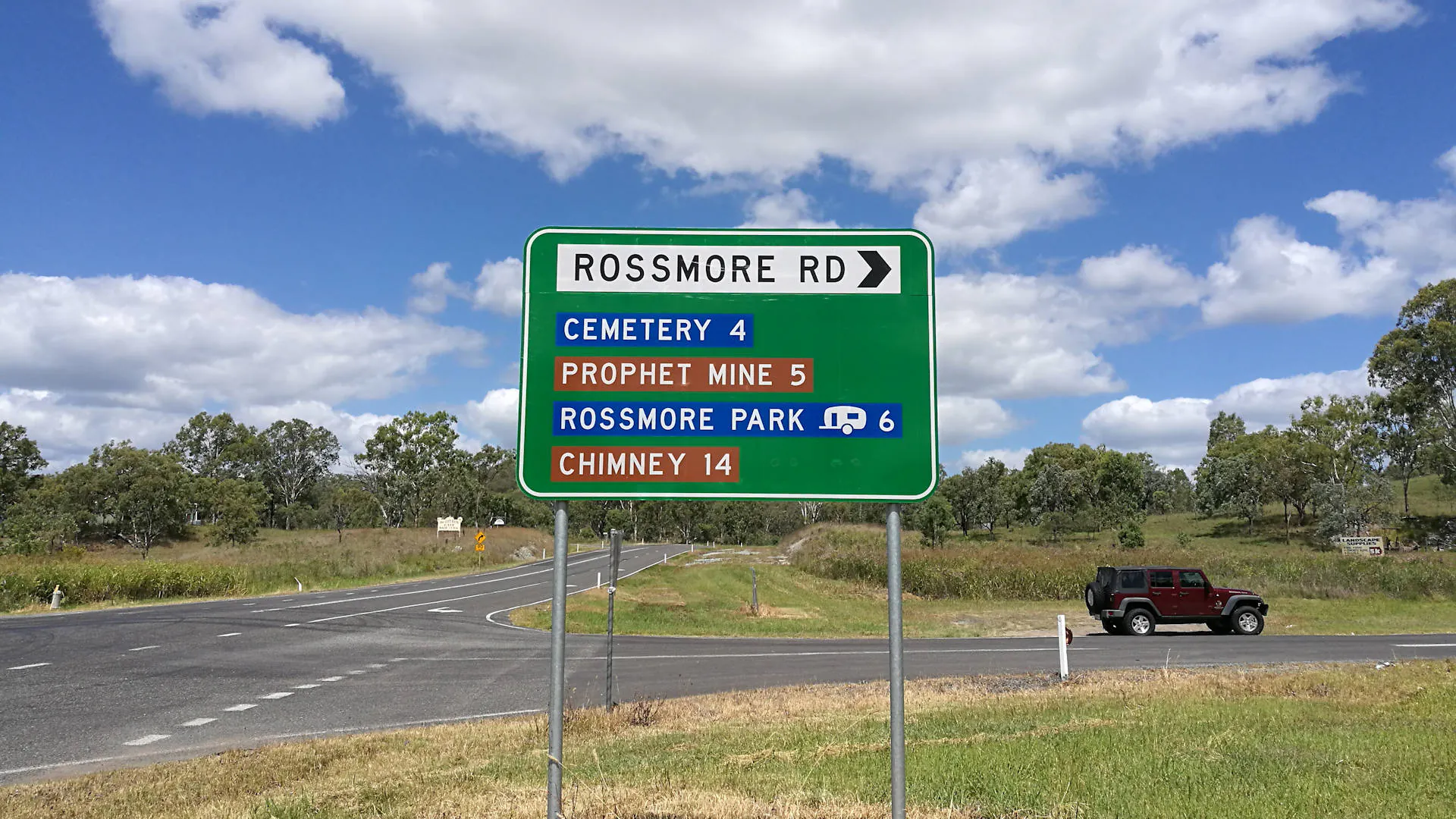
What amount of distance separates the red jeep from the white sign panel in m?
23.6

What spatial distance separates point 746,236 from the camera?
4898mm

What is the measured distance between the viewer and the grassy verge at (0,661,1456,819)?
5883mm

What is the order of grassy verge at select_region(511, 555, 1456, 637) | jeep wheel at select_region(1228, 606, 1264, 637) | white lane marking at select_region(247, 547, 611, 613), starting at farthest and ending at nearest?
white lane marking at select_region(247, 547, 611, 613)
grassy verge at select_region(511, 555, 1456, 637)
jeep wheel at select_region(1228, 606, 1264, 637)

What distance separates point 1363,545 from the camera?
5988cm

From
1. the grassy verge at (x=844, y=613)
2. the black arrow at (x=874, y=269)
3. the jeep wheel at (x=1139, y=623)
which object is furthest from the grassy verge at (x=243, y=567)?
the black arrow at (x=874, y=269)

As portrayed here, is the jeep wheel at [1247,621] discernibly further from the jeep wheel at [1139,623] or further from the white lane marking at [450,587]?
the white lane marking at [450,587]

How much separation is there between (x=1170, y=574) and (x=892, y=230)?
24592 millimetres

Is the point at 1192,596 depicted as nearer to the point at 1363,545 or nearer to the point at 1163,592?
the point at 1163,592

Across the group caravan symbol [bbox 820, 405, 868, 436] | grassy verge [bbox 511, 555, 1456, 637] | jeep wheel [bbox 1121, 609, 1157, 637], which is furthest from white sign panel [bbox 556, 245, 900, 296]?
jeep wheel [bbox 1121, 609, 1157, 637]

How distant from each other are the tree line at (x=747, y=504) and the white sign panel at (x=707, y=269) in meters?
54.7

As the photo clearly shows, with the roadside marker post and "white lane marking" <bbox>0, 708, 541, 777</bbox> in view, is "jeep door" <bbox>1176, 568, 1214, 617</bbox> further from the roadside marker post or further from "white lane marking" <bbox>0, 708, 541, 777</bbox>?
the roadside marker post

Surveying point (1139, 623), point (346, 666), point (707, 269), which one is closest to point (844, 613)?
point (1139, 623)

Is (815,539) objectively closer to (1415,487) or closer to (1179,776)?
(1179,776)

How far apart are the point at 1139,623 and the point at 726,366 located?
24.5m
